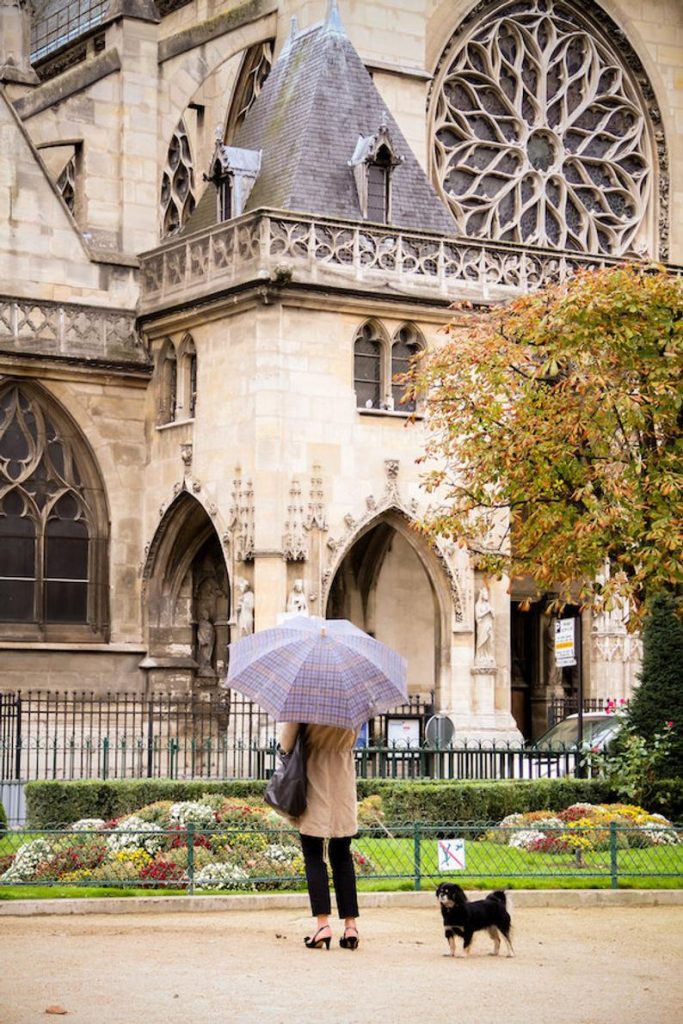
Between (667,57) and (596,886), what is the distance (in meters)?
27.7

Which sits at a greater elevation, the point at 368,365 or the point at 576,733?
the point at 368,365

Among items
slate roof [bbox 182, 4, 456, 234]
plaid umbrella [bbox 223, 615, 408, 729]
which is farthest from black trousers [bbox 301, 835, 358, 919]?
slate roof [bbox 182, 4, 456, 234]

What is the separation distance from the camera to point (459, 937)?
14.1m

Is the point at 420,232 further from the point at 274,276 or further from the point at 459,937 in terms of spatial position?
the point at 459,937

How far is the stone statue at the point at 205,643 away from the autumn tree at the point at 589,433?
11846mm

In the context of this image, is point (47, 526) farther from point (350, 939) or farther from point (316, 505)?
point (350, 939)

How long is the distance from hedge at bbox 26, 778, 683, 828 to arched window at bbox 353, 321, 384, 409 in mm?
11344

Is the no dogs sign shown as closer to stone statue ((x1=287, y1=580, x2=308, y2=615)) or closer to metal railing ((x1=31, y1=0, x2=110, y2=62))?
stone statue ((x1=287, y1=580, x2=308, y2=615))

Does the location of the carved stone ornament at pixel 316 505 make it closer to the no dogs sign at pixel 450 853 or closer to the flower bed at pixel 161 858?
the flower bed at pixel 161 858

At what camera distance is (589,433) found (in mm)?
22781

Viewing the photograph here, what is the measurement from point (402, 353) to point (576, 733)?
7611 mm

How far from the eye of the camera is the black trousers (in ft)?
46.4

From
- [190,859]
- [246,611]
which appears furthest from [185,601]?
[190,859]

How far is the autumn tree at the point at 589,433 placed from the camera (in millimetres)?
22131
